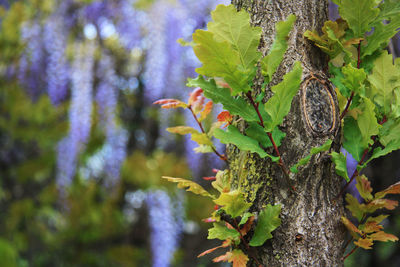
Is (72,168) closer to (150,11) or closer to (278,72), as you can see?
(150,11)

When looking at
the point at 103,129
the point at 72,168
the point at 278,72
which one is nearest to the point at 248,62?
the point at 278,72

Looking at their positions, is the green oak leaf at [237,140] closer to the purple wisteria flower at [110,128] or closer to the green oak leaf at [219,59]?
the green oak leaf at [219,59]

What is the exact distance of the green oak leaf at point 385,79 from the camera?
28.0 inches

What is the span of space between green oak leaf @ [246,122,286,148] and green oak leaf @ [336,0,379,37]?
0.24 metres

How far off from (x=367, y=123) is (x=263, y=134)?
7.5 inches

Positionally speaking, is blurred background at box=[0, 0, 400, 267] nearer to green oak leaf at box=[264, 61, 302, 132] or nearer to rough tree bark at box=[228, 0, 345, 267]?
rough tree bark at box=[228, 0, 345, 267]

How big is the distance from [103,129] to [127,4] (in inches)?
52.0

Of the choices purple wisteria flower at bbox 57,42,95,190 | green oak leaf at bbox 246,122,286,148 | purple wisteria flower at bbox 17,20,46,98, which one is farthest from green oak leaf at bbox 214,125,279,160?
purple wisteria flower at bbox 17,20,46,98

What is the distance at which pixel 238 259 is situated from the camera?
0.67 meters

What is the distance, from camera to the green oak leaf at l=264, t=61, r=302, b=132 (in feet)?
2.03

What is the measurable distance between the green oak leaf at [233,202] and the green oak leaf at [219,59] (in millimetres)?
178

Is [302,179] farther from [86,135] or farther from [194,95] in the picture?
[86,135]

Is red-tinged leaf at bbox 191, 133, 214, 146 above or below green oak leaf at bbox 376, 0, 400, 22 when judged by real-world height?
below

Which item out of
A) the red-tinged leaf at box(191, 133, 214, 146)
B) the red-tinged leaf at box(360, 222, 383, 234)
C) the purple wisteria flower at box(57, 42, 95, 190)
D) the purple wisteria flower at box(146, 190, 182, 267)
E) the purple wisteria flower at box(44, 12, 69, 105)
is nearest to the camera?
the red-tinged leaf at box(360, 222, 383, 234)
